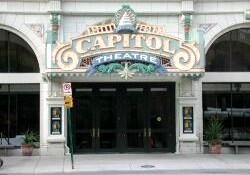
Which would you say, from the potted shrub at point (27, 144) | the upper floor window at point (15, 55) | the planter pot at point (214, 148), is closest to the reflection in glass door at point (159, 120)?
the planter pot at point (214, 148)

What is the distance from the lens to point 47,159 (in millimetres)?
21391

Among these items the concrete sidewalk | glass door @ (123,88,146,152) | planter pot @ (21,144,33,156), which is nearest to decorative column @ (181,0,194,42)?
glass door @ (123,88,146,152)

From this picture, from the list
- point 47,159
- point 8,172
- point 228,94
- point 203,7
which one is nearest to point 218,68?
point 228,94

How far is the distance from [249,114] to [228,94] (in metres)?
1.26

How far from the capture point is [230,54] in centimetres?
2372

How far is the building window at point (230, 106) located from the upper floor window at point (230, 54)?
74cm

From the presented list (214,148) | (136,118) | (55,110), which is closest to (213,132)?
(214,148)

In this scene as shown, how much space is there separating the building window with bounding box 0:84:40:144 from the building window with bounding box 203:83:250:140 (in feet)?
23.7

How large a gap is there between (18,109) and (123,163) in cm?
567

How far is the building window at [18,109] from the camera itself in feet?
75.2

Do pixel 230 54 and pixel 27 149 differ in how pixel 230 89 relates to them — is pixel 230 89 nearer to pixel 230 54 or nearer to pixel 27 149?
pixel 230 54

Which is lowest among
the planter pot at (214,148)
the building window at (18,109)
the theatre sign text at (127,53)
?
the planter pot at (214,148)

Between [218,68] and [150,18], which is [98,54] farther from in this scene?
[218,68]

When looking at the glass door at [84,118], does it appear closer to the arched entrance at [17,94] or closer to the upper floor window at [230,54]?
the arched entrance at [17,94]
